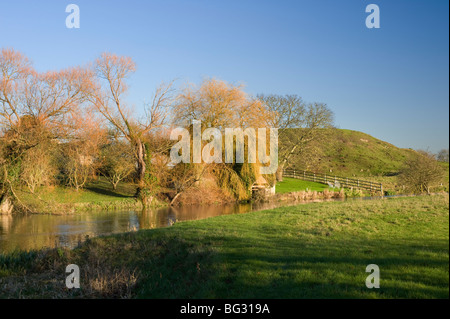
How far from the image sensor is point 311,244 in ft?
33.2

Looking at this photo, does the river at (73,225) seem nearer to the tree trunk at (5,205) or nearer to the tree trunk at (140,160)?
the tree trunk at (5,205)

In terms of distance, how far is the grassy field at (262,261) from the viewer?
22.4 ft

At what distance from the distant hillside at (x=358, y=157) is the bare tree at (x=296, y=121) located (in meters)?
2.30

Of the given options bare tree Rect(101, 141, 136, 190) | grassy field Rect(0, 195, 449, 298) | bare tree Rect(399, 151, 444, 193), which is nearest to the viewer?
grassy field Rect(0, 195, 449, 298)

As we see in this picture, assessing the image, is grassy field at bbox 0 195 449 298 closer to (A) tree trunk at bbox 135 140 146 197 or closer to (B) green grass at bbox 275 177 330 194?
(A) tree trunk at bbox 135 140 146 197

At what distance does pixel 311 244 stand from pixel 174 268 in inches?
151

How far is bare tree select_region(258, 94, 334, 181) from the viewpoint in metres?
47.7

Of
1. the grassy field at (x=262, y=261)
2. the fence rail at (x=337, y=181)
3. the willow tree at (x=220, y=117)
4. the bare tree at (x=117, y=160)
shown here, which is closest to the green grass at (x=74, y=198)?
the bare tree at (x=117, y=160)

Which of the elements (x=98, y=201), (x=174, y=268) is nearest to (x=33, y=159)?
(x=98, y=201)

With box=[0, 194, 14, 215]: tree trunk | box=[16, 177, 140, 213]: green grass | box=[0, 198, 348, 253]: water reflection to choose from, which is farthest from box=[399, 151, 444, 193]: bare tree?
box=[0, 194, 14, 215]: tree trunk

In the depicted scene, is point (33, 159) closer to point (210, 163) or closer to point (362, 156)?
point (210, 163)

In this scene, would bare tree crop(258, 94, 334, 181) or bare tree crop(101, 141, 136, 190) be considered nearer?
bare tree crop(101, 141, 136, 190)

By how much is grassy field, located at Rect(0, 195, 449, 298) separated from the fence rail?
28.7 m

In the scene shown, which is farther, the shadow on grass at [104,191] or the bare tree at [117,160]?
the bare tree at [117,160]
